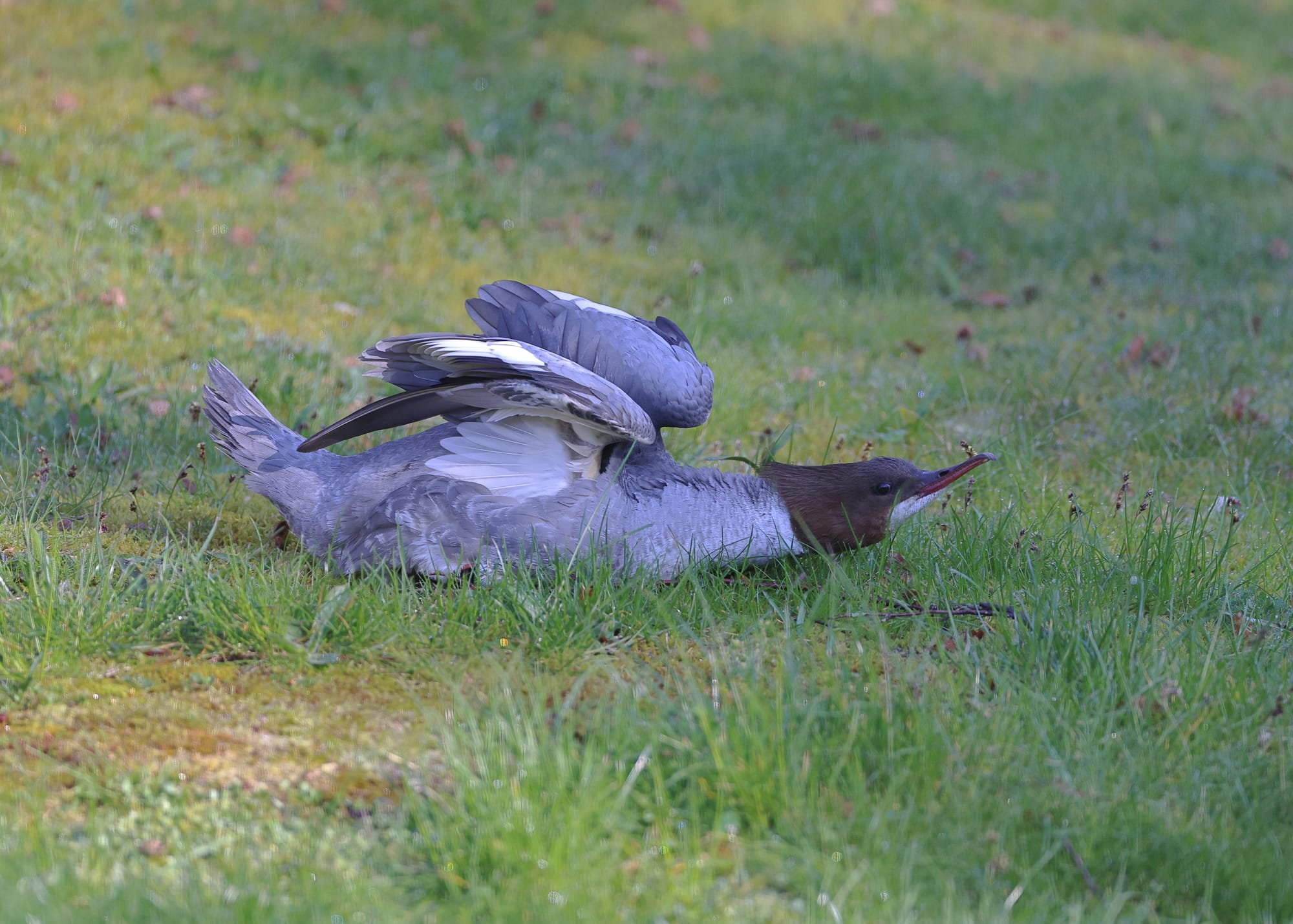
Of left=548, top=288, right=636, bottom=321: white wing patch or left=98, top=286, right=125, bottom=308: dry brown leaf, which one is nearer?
left=548, top=288, right=636, bottom=321: white wing patch

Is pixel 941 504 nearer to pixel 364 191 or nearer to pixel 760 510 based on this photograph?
pixel 760 510

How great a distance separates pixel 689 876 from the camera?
259 centimetres

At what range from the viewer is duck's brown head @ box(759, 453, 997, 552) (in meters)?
3.99

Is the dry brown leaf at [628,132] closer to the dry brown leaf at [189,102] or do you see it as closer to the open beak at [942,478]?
the dry brown leaf at [189,102]

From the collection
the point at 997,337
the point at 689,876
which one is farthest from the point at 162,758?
the point at 997,337

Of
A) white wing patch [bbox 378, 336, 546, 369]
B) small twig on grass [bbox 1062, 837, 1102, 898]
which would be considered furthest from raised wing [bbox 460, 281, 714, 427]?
small twig on grass [bbox 1062, 837, 1102, 898]

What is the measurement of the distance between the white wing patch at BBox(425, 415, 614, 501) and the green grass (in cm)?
35

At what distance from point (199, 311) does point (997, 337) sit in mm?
4023

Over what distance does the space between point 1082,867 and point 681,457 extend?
8.96 ft

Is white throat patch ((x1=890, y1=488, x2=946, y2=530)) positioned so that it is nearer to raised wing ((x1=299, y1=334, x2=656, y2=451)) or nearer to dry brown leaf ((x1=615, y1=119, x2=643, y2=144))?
raised wing ((x1=299, y1=334, x2=656, y2=451))

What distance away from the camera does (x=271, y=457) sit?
166 inches

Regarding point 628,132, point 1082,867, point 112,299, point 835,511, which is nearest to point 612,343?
point 835,511

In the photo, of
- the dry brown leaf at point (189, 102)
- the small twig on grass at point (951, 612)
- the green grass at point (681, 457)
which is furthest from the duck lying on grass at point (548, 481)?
the dry brown leaf at point (189, 102)

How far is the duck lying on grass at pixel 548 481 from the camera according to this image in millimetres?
3732
